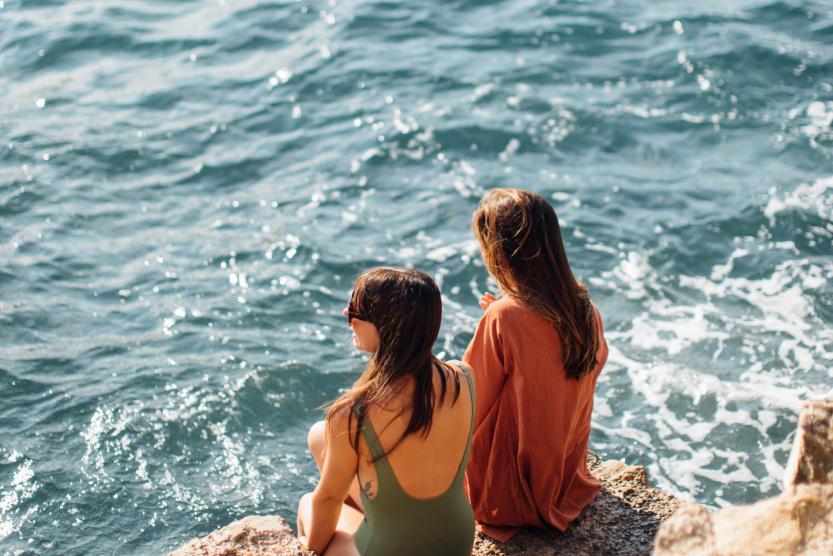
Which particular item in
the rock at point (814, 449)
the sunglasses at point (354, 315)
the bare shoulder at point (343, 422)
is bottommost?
the bare shoulder at point (343, 422)

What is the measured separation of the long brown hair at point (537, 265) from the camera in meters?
2.88

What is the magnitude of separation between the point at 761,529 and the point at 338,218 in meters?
6.05

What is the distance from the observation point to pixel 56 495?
14.1ft

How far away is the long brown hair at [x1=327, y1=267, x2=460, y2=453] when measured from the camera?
2545 mm

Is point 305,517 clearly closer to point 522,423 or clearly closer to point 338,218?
point 522,423

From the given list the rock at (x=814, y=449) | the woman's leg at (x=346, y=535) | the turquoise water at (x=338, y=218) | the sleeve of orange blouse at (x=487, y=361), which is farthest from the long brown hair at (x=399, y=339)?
the turquoise water at (x=338, y=218)

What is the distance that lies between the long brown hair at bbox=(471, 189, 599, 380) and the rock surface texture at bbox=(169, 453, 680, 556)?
0.79m

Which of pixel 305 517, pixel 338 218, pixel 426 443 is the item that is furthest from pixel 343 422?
pixel 338 218

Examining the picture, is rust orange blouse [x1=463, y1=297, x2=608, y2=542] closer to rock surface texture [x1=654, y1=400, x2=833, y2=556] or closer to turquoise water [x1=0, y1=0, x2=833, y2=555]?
rock surface texture [x1=654, y1=400, x2=833, y2=556]

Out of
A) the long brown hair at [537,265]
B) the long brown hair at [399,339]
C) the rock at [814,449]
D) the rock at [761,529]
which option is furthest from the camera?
the long brown hair at [537,265]

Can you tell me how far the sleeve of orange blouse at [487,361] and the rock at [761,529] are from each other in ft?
3.75

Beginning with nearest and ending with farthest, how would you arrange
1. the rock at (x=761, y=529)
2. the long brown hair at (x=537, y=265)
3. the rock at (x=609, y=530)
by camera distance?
1. the rock at (x=761, y=529)
2. the long brown hair at (x=537, y=265)
3. the rock at (x=609, y=530)

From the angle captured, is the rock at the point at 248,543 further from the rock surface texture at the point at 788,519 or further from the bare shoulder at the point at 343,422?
the rock surface texture at the point at 788,519

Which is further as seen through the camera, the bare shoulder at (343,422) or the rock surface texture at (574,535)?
the rock surface texture at (574,535)
